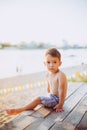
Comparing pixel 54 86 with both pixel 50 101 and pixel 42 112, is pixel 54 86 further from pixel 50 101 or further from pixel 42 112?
pixel 42 112

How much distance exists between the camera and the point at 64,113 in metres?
1.95

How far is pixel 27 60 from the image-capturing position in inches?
236

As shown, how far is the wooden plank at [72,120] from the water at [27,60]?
3.40m

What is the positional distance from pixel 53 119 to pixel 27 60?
4274 mm

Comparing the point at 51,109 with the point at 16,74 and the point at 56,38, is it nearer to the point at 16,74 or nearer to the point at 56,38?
the point at 16,74

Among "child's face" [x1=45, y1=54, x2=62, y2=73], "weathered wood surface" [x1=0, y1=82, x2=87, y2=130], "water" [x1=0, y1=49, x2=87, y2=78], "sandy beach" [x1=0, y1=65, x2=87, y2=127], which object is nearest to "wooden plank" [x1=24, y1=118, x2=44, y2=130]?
"weathered wood surface" [x1=0, y1=82, x2=87, y2=130]

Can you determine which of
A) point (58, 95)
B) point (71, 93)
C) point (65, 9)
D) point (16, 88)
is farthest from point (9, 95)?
point (65, 9)

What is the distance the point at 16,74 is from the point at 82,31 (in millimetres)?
1931

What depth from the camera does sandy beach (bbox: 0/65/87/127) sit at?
12.0 ft

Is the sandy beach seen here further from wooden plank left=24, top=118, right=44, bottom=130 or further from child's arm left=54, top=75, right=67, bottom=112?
wooden plank left=24, top=118, right=44, bottom=130

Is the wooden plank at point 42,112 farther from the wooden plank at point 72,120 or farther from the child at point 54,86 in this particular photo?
the wooden plank at point 72,120

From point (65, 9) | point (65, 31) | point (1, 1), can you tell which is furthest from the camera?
point (65, 31)

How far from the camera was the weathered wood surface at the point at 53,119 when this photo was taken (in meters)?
1.60

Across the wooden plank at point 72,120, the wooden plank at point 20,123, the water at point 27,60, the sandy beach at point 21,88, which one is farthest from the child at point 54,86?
the water at point 27,60
